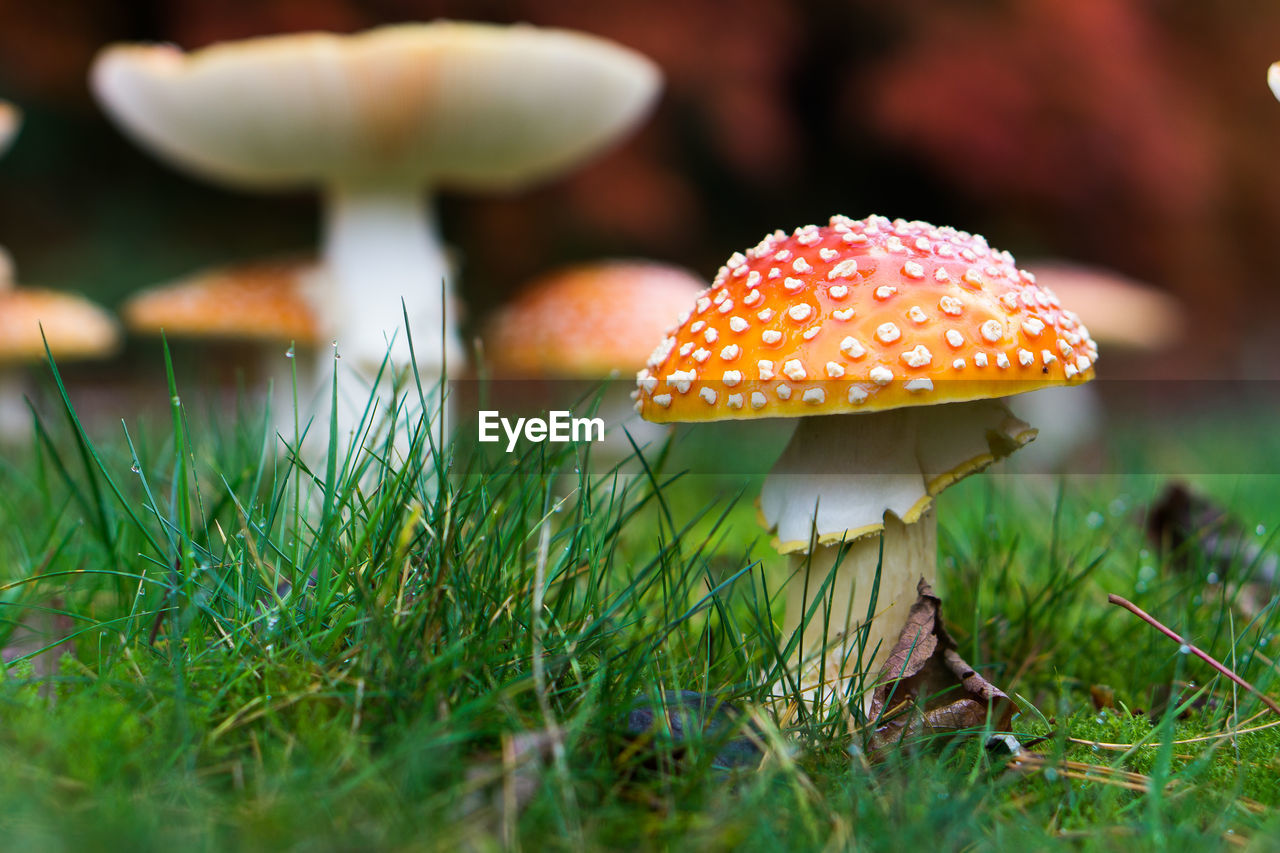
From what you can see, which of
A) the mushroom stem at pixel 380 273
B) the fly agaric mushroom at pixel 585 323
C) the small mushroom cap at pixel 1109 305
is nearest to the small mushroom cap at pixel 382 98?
the mushroom stem at pixel 380 273

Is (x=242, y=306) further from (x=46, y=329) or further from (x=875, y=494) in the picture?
(x=875, y=494)

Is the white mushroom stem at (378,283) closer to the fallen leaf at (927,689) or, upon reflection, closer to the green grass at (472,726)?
the green grass at (472,726)

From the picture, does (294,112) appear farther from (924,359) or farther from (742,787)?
(742,787)

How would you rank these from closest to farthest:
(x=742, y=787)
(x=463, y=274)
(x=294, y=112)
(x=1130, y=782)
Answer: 1. (x=742, y=787)
2. (x=1130, y=782)
3. (x=294, y=112)
4. (x=463, y=274)

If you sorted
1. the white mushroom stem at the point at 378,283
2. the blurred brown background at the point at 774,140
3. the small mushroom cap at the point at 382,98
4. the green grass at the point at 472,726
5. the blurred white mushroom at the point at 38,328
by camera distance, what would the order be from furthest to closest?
1. the blurred brown background at the point at 774,140
2. the blurred white mushroom at the point at 38,328
3. the white mushroom stem at the point at 378,283
4. the small mushroom cap at the point at 382,98
5. the green grass at the point at 472,726

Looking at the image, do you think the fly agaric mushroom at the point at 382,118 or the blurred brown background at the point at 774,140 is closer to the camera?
the fly agaric mushroom at the point at 382,118

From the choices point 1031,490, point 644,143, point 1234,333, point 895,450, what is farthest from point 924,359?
point 1234,333
